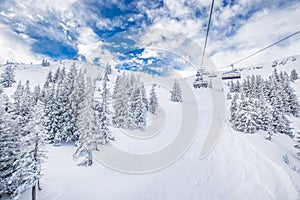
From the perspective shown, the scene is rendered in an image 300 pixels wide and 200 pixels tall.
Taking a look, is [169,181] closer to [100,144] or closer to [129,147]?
[129,147]

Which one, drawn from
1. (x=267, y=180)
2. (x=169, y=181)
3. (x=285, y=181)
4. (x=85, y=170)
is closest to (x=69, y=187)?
(x=85, y=170)

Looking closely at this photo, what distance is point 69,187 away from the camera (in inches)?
479

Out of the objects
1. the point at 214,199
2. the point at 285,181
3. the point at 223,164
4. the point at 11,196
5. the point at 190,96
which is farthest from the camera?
the point at 190,96

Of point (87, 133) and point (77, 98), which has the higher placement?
point (77, 98)

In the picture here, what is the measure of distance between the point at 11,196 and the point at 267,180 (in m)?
16.3

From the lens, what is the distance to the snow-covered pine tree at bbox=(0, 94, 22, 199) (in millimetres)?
8156

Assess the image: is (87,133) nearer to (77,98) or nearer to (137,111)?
(77,98)

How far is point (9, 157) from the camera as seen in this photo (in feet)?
27.3

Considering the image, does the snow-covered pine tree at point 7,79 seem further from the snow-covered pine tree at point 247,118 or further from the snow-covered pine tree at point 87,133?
the snow-covered pine tree at point 247,118

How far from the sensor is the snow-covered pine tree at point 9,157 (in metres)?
8.16

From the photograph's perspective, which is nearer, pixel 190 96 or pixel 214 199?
pixel 214 199

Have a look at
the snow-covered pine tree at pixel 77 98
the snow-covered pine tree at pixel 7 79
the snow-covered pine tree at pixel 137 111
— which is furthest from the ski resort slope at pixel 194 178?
the snow-covered pine tree at pixel 7 79

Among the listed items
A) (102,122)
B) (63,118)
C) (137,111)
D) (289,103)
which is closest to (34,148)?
(102,122)

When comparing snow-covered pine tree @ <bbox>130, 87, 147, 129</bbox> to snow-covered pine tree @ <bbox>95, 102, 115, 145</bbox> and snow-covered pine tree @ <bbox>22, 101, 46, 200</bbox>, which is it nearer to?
snow-covered pine tree @ <bbox>95, 102, 115, 145</bbox>
